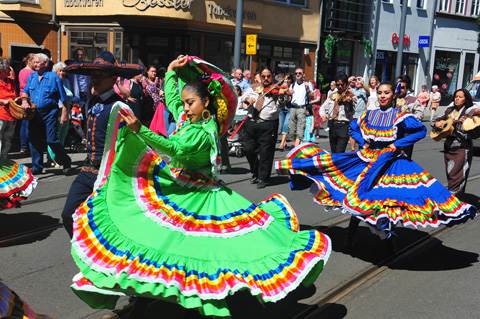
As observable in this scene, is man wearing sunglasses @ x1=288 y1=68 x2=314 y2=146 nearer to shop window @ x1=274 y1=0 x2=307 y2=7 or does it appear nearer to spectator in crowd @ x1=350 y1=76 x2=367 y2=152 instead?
spectator in crowd @ x1=350 y1=76 x2=367 y2=152

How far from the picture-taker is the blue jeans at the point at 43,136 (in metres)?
9.66

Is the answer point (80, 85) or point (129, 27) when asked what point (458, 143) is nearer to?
point (80, 85)

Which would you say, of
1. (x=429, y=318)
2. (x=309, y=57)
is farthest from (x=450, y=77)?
(x=429, y=318)

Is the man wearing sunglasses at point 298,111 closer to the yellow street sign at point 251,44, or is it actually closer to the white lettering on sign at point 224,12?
the yellow street sign at point 251,44

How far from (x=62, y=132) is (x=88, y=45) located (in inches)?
415

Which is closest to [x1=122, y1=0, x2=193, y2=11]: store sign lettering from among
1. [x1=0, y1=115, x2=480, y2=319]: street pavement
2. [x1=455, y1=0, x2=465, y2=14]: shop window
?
[x1=0, y1=115, x2=480, y2=319]: street pavement

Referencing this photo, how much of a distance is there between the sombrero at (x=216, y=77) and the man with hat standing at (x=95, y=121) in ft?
1.63

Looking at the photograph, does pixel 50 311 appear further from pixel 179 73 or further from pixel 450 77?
pixel 450 77

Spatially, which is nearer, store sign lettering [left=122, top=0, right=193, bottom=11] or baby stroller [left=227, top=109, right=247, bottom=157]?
baby stroller [left=227, top=109, right=247, bottom=157]

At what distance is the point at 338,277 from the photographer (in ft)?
17.5

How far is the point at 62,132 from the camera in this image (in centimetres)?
1090

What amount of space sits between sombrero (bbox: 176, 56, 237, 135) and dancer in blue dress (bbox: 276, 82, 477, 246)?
160 centimetres

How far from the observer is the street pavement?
15.0 ft

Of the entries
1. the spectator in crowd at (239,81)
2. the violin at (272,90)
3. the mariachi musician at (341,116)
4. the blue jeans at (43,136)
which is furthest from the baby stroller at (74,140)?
the mariachi musician at (341,116)
